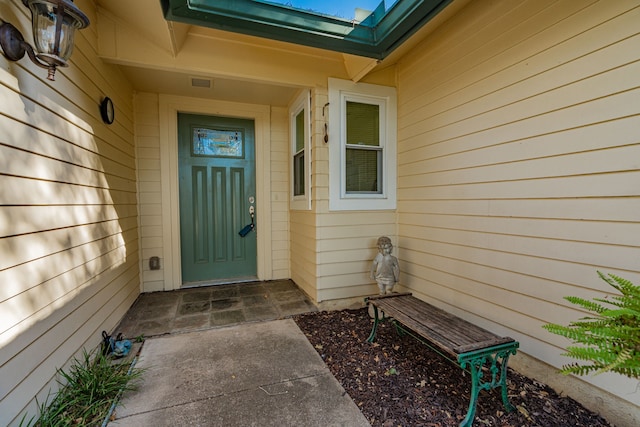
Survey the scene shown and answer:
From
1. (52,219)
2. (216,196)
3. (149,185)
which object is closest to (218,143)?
(216,196)

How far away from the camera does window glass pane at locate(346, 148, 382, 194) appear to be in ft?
9.84

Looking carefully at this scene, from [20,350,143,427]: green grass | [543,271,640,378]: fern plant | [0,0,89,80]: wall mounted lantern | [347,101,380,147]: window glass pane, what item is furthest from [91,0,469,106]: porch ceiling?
[20,350,143,427]: green grass

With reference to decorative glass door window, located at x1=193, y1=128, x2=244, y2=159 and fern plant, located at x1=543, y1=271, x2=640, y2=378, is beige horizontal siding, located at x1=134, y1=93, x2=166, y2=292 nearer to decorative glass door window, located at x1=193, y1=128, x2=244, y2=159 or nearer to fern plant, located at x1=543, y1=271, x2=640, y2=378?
decorative glass door window, located at x1=193, y1=128, x2=244, y2=159

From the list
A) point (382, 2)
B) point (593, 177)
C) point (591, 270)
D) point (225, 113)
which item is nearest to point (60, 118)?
point (225, 113)

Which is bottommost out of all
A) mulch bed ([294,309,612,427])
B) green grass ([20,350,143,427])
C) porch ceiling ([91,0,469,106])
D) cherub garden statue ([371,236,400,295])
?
mulch bed ([294,309,612,427])

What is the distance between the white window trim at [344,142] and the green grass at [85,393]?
84.2 inches

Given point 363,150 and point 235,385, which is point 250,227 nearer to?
point 363,150

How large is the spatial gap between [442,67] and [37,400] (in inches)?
140

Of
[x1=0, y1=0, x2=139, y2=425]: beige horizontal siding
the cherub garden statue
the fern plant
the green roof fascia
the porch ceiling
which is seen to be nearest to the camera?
the fern plant

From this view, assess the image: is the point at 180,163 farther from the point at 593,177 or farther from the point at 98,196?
the point at 593,177

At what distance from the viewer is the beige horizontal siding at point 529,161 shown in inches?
55.1

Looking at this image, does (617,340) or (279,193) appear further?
(279,193)

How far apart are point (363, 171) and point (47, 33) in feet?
8.34

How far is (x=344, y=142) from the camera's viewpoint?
9.57 ft
